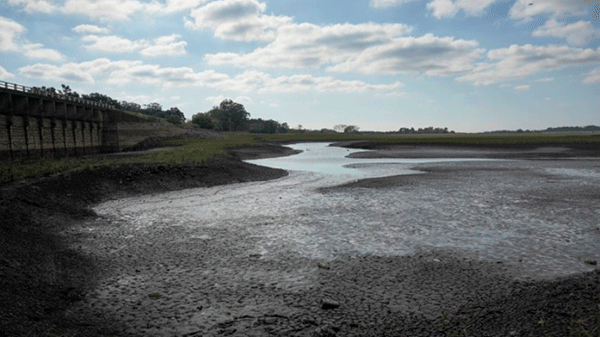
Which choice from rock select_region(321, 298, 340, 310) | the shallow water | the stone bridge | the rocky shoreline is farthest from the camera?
the stone bridge

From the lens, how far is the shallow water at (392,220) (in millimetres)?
11586

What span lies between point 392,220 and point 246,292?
8.50 metres

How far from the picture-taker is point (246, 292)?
28.2ft

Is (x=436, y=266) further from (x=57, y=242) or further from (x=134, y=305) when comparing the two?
(x=57, y=242)

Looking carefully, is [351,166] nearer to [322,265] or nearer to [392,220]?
[392,220]

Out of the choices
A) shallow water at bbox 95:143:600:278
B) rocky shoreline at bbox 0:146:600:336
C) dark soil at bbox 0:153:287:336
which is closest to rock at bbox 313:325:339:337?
rocky shoreline at bbox 0:146:600:336

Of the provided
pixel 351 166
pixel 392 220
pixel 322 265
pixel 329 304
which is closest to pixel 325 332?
pixel 329 304

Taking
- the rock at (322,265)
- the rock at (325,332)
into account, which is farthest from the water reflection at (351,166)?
the rock at (325,332)

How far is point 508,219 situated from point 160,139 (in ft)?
262

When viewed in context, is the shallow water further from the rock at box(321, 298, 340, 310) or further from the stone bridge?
the stone bridge

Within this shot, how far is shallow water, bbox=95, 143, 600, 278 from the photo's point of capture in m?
11.6

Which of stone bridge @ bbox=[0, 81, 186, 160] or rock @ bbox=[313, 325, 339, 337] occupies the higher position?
stone bridge @ bbox=[0, 81, 186, 160]

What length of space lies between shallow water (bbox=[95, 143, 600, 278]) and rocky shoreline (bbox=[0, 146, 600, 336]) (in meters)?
0.94

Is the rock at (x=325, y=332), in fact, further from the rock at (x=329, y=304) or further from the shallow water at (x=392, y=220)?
the shallow water at (x=392, y=220)
